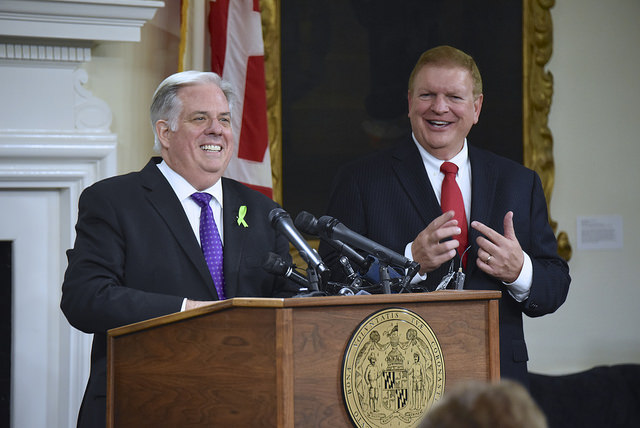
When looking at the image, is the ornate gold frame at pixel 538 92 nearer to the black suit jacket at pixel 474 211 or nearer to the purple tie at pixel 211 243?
the black suit jacket at pixel 474 211

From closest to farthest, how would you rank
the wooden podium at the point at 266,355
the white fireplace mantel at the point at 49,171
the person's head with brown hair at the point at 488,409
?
the person's head with brown hair at the point at 488,409 < the wooden podium at the point at 266,355 < the white fireplace mantel at the point at 49,171

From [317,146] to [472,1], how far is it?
131cm

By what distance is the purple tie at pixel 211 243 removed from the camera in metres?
2.46

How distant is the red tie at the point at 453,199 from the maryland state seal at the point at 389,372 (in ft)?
3.11

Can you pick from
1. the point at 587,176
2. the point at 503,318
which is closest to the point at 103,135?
the point at 503,318

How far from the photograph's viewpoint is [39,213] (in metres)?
4.05

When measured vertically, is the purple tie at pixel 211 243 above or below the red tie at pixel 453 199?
below

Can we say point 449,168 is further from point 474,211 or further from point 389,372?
point 389,372

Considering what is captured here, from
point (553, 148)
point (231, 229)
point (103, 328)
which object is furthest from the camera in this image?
point (553, 148)

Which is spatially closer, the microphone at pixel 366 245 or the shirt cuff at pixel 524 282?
the microphone at pixel 366 245

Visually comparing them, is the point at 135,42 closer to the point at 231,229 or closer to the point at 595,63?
the point at 231,229

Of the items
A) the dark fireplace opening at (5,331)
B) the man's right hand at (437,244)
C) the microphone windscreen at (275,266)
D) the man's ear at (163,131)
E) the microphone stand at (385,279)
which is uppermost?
the man's ear at (163,131)

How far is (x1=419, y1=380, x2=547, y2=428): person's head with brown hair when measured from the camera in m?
0.76

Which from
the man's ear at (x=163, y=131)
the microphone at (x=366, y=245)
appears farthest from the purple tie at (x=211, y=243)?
A: the microphone at (x=366, y=245)
